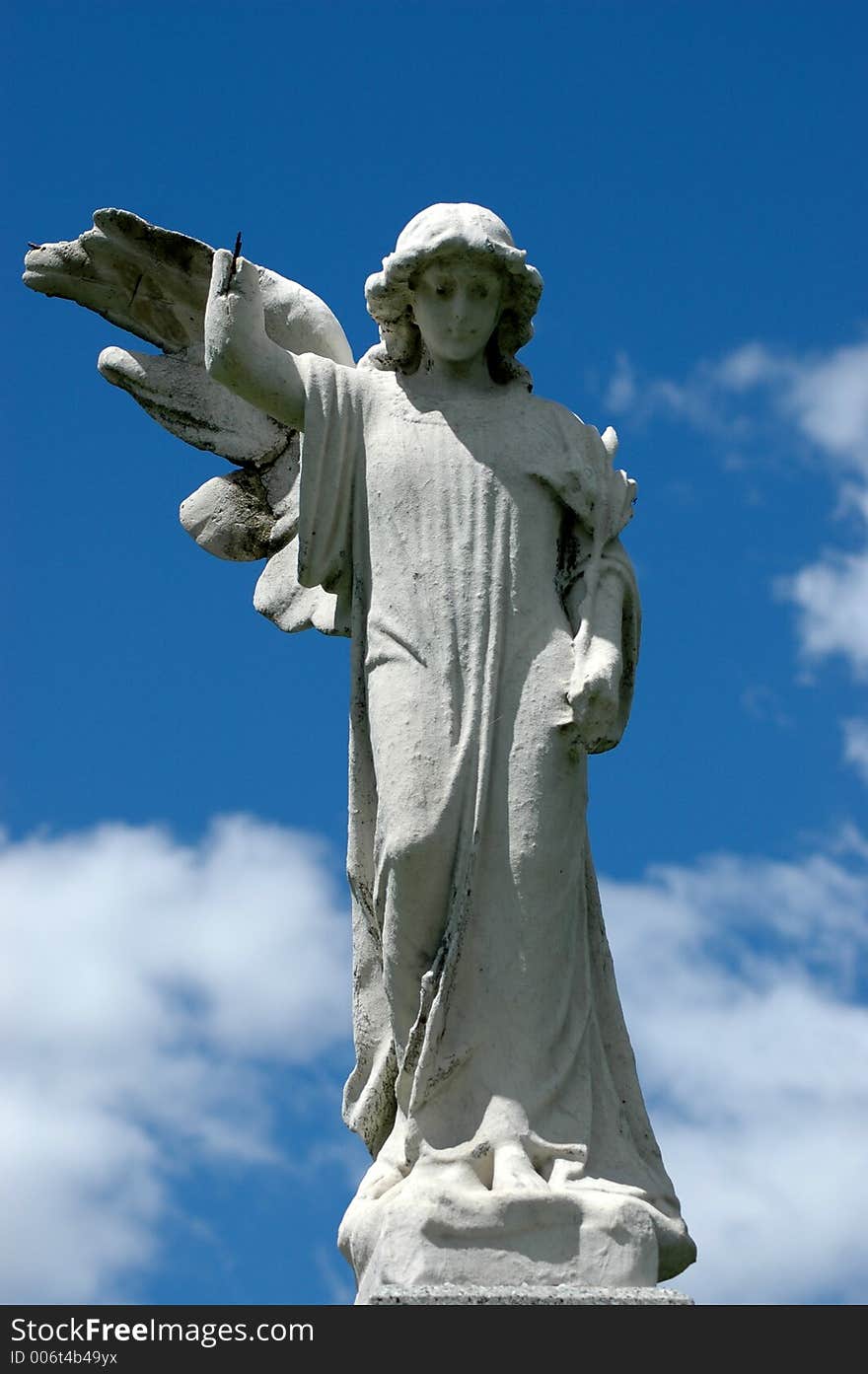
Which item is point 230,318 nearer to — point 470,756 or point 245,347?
point 245,347

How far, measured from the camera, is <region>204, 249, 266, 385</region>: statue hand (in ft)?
31.9

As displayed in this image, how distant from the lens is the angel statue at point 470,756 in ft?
29.6

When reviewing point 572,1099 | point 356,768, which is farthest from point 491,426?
point 572,1099

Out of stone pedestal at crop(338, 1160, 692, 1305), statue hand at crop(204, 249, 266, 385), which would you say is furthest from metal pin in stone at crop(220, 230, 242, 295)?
stone pedestal at crop(338, 1160, 692, 1305)

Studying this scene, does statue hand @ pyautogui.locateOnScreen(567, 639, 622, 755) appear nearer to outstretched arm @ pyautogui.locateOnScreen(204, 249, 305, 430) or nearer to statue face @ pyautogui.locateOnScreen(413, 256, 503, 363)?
statue face @ pyautogui.locateOnScreen(413, 256, 503, 363)

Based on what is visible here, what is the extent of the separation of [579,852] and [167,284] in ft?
9.88

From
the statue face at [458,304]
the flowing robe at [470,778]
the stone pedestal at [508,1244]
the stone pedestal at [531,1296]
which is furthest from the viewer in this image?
the statue face at [458,304]

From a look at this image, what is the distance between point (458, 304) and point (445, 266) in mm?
141

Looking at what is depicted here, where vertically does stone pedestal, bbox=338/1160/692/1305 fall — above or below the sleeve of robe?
below

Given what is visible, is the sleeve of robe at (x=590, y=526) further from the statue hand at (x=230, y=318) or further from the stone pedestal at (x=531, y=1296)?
the stone pedestal at (x=531, y=1296)

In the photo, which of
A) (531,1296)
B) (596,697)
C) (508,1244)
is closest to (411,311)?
(596,697)

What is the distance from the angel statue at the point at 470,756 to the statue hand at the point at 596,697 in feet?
0.04

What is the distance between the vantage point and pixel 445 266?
32.3 feet

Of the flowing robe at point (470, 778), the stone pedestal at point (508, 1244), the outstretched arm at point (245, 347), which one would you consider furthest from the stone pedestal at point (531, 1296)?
the outstretched arm at point (245, 347)
